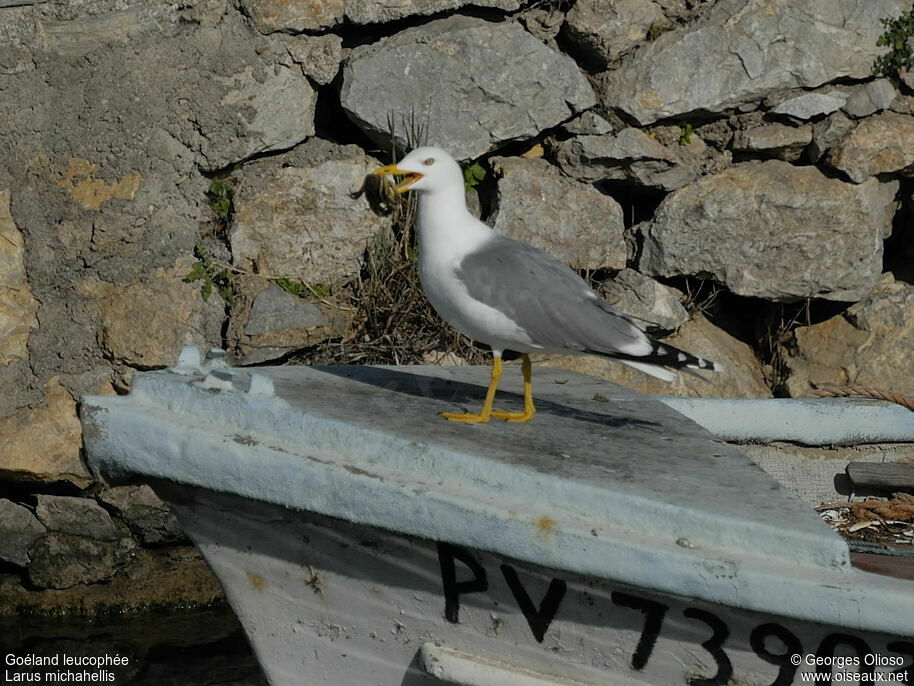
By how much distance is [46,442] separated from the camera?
4219mm

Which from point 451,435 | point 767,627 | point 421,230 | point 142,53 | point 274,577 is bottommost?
point 274,577

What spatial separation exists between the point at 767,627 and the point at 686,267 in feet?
8.70

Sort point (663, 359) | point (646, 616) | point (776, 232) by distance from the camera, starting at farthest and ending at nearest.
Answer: point (776, 232) → point (663, 359) → point (646, 616)

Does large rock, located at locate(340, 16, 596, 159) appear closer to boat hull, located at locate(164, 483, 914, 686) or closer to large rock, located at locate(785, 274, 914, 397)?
large rock, located at locate(785, 274, 914, 397)

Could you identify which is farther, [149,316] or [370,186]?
[370,186]

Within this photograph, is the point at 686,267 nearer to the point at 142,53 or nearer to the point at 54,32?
the point at 142,53

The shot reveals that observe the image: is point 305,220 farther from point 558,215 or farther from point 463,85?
point 558,215

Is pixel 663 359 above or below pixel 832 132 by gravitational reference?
below

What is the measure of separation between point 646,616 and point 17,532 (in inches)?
111

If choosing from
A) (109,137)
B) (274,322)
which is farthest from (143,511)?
(109,137)

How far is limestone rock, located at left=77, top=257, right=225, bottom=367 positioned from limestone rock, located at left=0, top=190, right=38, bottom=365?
0.66 feet

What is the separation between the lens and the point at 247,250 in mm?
4410

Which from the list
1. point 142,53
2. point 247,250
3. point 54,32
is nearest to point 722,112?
point 247,250

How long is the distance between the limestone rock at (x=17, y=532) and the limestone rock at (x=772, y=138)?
2.98 metres
